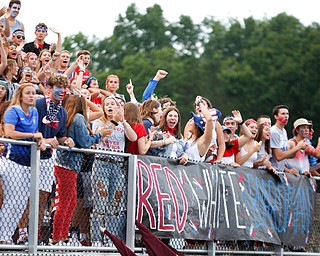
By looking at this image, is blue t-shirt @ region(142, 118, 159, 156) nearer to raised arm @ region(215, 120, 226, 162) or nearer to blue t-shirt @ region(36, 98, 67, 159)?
raised arm @ region(215, 120, 226, 162)

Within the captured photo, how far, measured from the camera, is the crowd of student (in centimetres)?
1275

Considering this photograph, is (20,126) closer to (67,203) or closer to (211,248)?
(67,203)

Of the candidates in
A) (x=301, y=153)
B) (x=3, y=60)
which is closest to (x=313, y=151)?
(x=301, y=153)

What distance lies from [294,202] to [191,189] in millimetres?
2883

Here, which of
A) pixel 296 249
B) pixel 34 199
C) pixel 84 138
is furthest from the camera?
pixel 296 249

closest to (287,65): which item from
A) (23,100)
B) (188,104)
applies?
(188,104)

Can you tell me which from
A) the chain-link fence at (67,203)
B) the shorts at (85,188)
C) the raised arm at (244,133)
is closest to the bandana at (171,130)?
the chain-link fence at (67,203)

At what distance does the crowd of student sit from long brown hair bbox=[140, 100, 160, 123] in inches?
0.5

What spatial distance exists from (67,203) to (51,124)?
939 mm

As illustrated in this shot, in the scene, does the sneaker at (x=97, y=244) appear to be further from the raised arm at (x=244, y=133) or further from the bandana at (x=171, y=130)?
the raised arm at (x=244, y=133)

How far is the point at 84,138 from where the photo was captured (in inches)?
526

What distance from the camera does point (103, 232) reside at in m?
13.5

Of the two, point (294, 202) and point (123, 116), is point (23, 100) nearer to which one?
point (123, 116)

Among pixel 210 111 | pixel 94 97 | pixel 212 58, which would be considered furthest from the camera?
pixel 212 58
